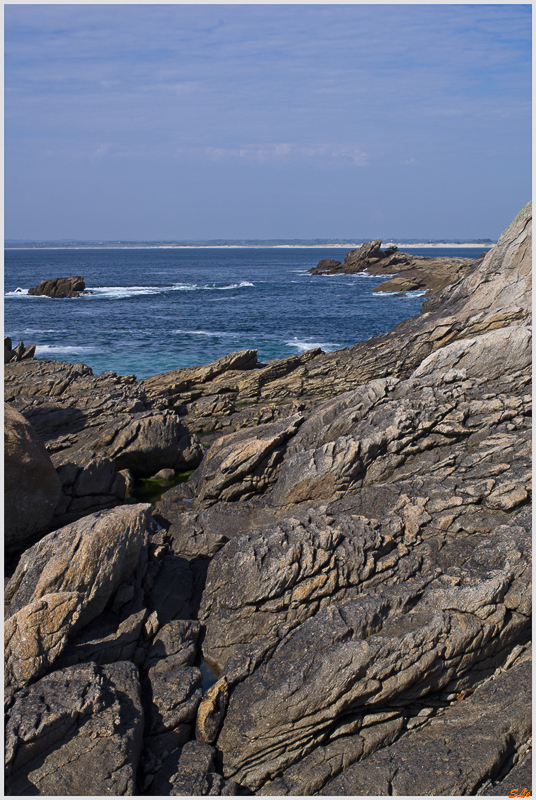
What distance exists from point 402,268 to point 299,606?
11547 cm

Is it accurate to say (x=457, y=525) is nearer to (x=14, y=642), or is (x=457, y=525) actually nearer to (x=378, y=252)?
(x=14, y=642)

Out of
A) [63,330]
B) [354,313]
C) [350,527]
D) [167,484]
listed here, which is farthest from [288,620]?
[354,313]

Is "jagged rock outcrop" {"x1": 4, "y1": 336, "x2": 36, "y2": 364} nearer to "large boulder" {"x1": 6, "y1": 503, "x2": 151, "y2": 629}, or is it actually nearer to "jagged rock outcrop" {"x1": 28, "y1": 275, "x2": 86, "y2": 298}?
"large boulder" {"x1": 6, "y1": 503, "x2": 151, "y2": 629}

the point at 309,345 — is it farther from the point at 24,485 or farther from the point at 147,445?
the point at 24,485

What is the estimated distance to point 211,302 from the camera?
85500mm

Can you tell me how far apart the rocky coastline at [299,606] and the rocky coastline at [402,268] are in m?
64.5

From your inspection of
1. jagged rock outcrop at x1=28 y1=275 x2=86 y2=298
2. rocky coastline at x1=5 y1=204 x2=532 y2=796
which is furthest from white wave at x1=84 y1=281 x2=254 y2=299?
rocky coastline at x1=5 y1=204 x2=532 y2=796

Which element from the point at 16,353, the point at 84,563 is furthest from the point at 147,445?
the point at 16,353

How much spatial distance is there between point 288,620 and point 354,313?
58464mm

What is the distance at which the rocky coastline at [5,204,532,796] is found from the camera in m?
7.92

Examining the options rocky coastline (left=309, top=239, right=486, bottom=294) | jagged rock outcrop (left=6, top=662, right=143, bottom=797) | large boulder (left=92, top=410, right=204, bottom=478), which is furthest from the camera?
rocky coastline (left=309, top=239, right=486, bottom=294)

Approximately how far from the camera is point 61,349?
45.9 metres

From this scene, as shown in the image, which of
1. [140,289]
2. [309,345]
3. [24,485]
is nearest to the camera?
[24,485]

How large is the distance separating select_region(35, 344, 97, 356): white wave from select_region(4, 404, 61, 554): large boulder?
32.8m
